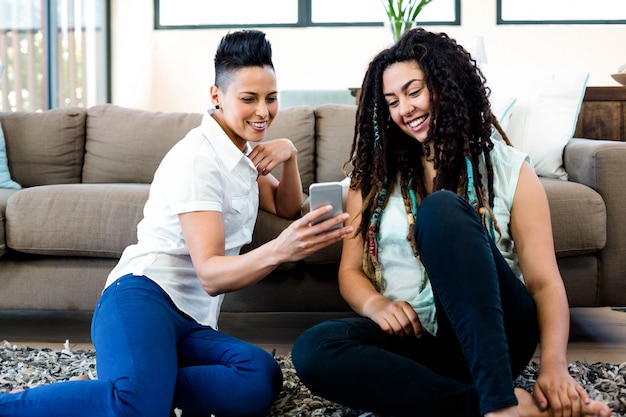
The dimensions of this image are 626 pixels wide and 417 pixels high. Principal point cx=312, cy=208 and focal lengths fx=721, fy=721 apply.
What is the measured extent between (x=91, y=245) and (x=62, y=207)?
6.0 inches

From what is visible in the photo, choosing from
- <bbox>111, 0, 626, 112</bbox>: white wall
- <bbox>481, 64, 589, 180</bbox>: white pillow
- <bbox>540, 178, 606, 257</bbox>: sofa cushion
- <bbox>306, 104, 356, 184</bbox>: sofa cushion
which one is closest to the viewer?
<bbox>540, 178, 606, 257</bbox>: sofa cushion

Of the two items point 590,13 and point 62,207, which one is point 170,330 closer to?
point 62,207

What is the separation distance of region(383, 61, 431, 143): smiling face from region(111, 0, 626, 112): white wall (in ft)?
14.1

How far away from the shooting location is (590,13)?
18.6 feet

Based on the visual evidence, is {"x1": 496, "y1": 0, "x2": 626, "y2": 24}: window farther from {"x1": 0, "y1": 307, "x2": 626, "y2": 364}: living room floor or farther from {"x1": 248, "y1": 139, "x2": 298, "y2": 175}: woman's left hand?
{"x1": 248, "y1": 139, "x2": 298, "y2": 175}: woman's left hand

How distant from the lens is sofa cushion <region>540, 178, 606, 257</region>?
6.63 feet

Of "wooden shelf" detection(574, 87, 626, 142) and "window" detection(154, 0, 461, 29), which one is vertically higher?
"window" detection(154, 0, 461, 29)

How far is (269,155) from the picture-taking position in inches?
70.2

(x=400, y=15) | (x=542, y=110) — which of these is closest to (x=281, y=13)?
(x=400, y=15)

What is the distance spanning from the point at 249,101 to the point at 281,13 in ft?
15.0

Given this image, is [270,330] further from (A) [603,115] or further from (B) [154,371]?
(A) [603,115]

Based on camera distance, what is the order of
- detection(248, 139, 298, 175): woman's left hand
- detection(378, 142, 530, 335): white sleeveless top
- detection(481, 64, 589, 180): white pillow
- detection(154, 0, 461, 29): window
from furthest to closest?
detection(154, 0, 461, 29): window → detection(481, 64, 589, 180): white pillow → detection(248, 139, 298, 175): woman's left hand → detection(378, 142, 530, 335): white sleeveless top

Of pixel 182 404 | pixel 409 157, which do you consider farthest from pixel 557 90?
pixel 182 404

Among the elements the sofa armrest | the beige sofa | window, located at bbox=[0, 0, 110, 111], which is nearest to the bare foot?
the beige sofa
